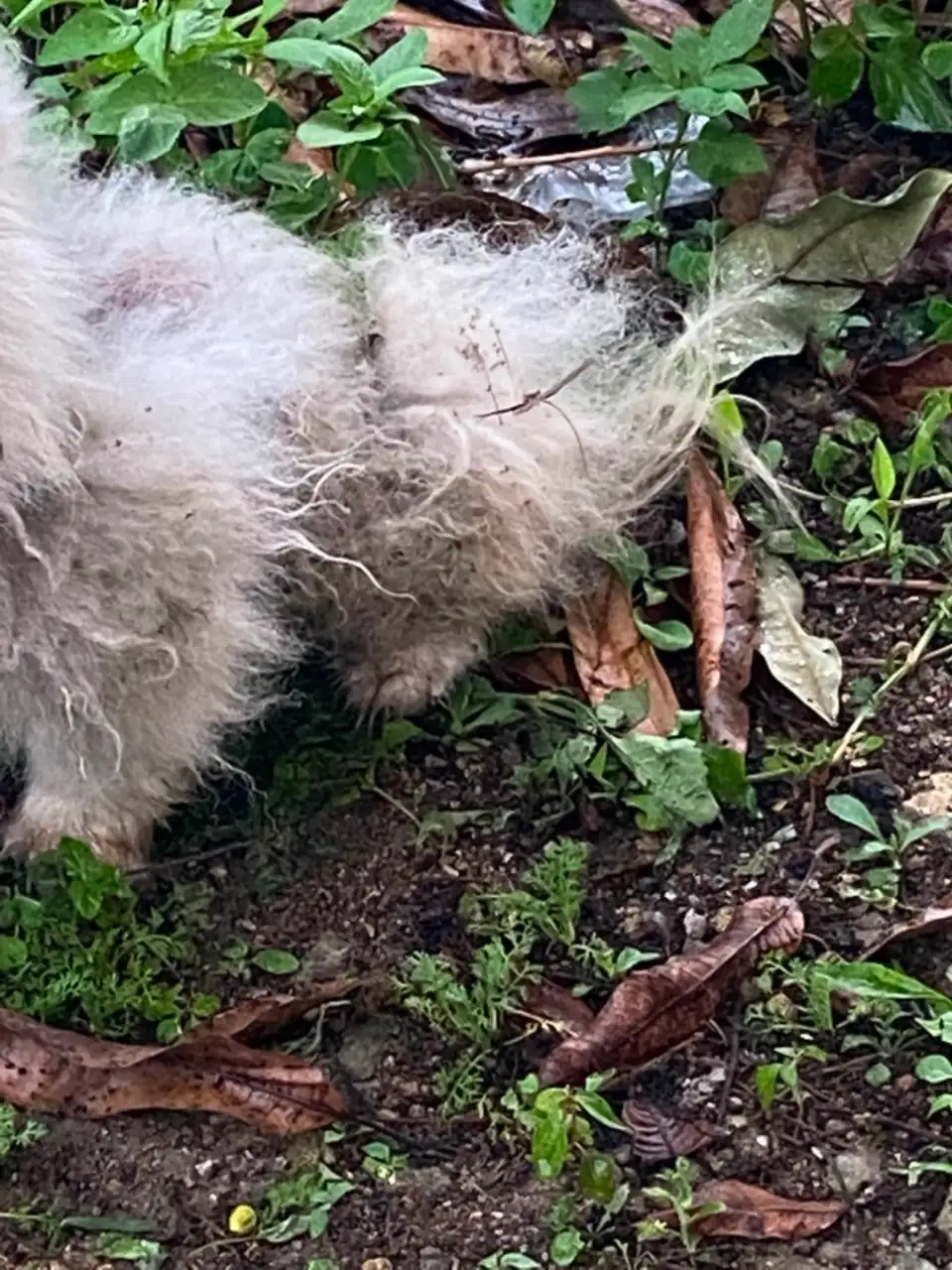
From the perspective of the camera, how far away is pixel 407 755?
98.7 inches

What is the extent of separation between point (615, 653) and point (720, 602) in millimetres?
153

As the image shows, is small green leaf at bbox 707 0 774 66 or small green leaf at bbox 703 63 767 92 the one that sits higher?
small green leaf at bbox 707 0 774 66

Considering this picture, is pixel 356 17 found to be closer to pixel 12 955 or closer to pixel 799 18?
pixel 799 18

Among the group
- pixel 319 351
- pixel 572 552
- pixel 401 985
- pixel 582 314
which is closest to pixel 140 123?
pixel 319 351

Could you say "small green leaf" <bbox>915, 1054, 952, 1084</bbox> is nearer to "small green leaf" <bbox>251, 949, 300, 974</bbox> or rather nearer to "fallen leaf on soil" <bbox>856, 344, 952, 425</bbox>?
"small green leaf" <bbox>251, 949, 300, 974</bbox>

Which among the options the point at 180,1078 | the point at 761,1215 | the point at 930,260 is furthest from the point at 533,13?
the point at 761,1215

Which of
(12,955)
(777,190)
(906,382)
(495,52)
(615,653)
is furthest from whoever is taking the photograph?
(495,52)

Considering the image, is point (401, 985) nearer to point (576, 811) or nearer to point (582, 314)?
point (576, 811)

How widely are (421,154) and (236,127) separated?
0.89 feet

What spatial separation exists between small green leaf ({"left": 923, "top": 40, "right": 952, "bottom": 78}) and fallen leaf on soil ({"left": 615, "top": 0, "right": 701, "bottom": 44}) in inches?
17.0

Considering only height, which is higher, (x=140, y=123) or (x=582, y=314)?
(x=140, y=123)

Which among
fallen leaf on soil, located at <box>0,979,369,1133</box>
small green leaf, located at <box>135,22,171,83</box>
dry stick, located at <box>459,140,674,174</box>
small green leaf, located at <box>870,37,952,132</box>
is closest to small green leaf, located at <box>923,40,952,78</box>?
small green leaf, located at <box>870,37,952,132</box>

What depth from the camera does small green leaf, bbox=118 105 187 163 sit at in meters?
2.46

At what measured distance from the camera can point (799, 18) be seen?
3225mm
